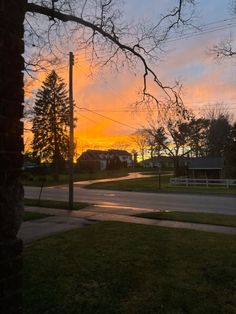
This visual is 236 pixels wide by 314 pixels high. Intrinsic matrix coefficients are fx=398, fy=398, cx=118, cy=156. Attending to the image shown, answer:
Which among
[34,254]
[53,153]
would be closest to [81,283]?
[34,254]

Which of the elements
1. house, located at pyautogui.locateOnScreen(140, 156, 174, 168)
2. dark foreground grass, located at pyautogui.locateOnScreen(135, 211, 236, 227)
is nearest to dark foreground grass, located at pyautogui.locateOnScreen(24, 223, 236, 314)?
dark foreground grass, located at pyautogui.locateOnScreen(135, 211, 236, 227)

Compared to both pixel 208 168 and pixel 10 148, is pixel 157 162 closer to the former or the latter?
pixel 208 168

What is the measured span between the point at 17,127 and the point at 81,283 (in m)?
3.67

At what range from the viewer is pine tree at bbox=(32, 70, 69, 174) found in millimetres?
51781

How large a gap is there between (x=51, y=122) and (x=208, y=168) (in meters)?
22.0

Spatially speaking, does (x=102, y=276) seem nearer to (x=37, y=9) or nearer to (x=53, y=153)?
(x=37, y=9)

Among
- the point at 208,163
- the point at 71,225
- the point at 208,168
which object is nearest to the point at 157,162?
the point at 208,163

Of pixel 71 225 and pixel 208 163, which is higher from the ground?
pixel 208 163

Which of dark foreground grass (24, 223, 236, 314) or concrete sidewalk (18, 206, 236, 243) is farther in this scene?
concrete sidewalk (18, 206, 236, 243)

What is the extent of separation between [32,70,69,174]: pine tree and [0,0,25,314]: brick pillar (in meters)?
48.9

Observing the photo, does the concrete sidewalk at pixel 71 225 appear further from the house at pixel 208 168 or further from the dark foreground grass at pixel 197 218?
the house at pixel 208 168

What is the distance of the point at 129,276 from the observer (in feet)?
19.1

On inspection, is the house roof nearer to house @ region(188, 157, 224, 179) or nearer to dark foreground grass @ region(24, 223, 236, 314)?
house @ region(188, 157, 224, 179)

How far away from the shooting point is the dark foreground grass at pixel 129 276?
473 centimetres
